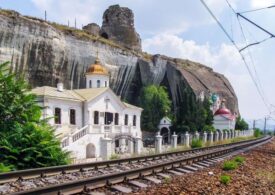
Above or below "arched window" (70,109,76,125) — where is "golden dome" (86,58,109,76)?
above

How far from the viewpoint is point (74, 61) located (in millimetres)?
51312

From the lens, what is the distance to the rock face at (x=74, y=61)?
43500 mm

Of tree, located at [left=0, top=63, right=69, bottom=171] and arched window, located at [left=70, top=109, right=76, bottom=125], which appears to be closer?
tree, located at [left=0, top=63, right=69, bottom=171]

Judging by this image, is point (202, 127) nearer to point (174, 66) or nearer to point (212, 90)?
point (174, 66)

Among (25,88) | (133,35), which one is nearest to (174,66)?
(133,35)

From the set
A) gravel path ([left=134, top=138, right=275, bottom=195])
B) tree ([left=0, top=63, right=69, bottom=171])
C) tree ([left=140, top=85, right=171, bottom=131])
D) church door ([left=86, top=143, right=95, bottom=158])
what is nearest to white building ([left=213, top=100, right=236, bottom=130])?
tree ([left=140, top=85, right=171, bottom=131])

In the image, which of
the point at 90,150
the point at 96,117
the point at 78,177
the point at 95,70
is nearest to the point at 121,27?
the point at 95,70

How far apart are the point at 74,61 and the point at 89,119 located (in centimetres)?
1583

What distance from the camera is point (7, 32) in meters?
42.1

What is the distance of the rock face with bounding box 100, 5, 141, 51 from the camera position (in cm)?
7169

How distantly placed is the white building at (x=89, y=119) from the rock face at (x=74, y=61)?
792cm

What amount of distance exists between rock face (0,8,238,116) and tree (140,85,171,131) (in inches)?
118

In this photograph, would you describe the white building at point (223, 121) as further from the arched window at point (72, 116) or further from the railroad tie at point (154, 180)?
the railroad tie at point (154, 180)

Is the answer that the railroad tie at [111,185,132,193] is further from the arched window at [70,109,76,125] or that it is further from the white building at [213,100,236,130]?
the white building at [213,100,236,130]
